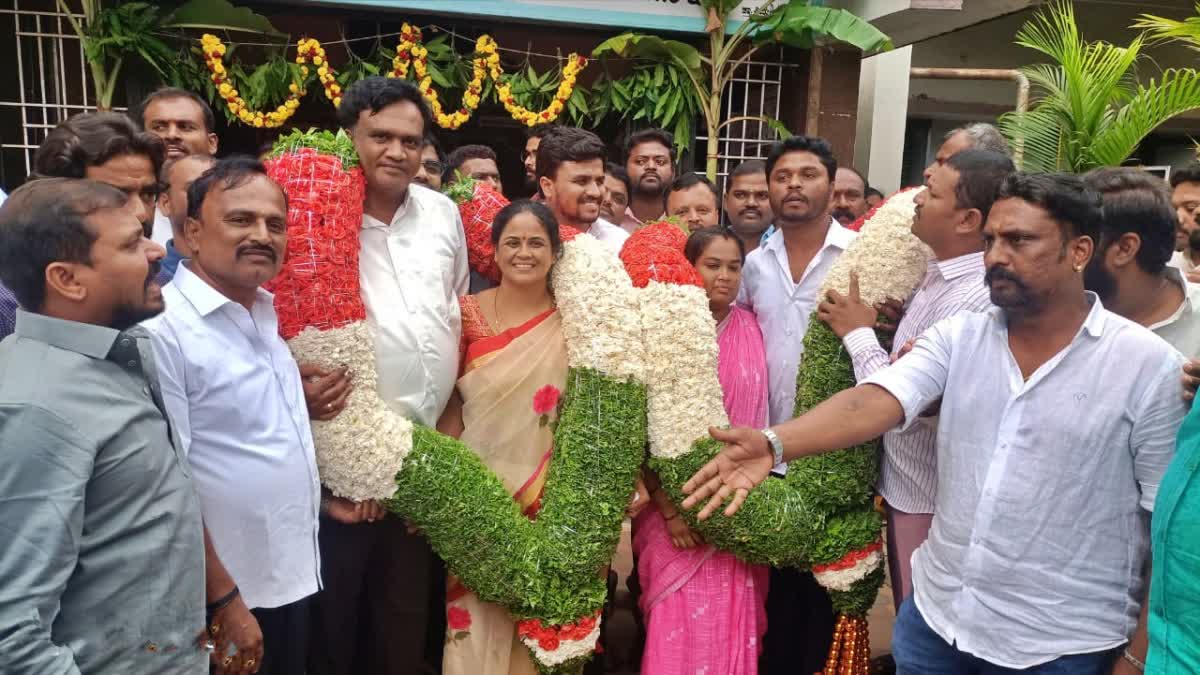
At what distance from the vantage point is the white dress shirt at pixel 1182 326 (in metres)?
2.65

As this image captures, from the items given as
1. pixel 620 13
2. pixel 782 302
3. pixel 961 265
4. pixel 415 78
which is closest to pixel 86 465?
pixel 961 265

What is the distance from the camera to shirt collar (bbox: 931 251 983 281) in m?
2.91

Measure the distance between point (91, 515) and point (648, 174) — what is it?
4.15m

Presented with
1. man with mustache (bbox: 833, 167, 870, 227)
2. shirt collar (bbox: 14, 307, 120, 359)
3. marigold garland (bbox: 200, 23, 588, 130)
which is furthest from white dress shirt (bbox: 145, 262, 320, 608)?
marigold garland (bbox: 200, 23, 588, 130)

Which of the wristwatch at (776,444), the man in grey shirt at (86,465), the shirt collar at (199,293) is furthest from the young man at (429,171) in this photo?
the man in grey shirt at (86,465)

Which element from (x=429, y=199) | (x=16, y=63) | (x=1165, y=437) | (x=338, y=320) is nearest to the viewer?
(x=1165, y=437)

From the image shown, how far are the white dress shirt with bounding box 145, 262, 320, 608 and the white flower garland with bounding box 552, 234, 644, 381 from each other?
1.02 metres

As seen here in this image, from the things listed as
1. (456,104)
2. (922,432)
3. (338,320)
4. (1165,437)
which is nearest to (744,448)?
(922,432)

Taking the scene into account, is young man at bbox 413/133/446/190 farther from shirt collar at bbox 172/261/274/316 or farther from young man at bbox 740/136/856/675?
shirt collar at bbox 172/261/274/316

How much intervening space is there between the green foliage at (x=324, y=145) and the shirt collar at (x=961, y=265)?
2.17 meters

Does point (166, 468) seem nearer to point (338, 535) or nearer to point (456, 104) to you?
point (338, 535)

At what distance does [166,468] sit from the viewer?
1.71 m

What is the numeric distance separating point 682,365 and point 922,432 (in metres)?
0.88

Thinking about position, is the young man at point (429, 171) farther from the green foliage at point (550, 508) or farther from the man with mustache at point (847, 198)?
the man with mustache at point (847, 198)
